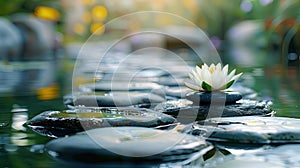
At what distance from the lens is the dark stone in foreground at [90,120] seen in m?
2.55

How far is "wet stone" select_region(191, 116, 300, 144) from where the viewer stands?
7.63 ft

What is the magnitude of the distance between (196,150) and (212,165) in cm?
A: 14

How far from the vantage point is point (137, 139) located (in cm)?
212

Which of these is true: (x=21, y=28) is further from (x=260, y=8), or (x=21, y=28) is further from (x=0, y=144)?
(x=0, y=144)

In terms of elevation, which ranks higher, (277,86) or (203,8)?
(203,8)

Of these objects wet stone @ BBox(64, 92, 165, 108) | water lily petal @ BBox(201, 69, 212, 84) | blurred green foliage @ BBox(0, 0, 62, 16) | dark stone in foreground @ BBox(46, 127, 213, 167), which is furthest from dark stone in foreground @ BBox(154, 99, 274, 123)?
blurred green foliage @ BBox(0, 0, 62, 16)

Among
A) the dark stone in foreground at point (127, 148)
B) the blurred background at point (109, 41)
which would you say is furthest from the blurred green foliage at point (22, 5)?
the dark stone in foreground at point (127, 148)

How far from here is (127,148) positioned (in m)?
2.03

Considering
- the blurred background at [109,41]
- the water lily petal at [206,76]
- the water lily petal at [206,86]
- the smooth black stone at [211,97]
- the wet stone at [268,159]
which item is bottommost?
the wet stone at [268,159]

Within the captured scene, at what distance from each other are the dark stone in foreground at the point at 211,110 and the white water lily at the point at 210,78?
0.10 metres

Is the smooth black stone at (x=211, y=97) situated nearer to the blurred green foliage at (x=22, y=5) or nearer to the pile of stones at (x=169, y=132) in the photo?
the pile of stones at (x=169, y=132)

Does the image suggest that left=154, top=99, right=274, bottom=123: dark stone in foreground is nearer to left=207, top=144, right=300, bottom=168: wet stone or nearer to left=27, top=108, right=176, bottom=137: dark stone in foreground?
left=27, top=108, right=176, bottom=137: dark stone in foreground

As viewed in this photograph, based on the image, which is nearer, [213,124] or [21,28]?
[213,124]

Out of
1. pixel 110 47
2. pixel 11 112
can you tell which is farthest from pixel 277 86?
pixel 110 47
